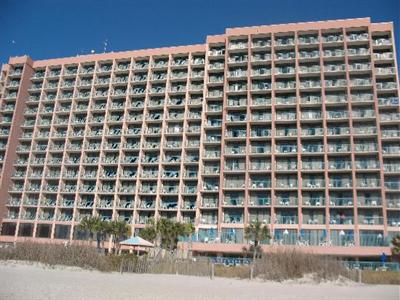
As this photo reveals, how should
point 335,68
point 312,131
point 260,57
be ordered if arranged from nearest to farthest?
1. point 312,131
2. point 335,68
3. point 260,57

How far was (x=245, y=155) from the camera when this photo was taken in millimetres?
66062

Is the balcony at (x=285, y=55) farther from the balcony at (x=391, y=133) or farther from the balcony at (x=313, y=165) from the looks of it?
the balcony at (x=391, y=133)

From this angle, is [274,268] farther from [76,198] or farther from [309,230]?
[76,198]

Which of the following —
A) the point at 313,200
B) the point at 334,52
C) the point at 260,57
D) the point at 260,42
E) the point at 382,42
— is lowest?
the point at 313,200

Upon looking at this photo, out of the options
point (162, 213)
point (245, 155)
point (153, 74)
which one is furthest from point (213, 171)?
point (153, 74)

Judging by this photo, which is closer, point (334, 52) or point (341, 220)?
point (341, 220)

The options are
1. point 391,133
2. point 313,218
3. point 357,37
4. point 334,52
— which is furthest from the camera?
point 334,52

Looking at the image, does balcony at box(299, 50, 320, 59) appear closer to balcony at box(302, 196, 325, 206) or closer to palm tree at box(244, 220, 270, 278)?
balcony at box(302, 196, 325, 206)

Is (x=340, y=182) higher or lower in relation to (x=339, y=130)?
lower

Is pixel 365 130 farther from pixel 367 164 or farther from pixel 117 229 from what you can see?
pixel 117 229

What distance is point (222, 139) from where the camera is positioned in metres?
67.8

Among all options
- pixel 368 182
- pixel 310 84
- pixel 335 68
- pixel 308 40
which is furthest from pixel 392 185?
pixel 308 40

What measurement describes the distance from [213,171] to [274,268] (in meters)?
39.1

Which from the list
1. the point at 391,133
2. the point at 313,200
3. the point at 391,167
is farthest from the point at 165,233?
the point at 391,133
